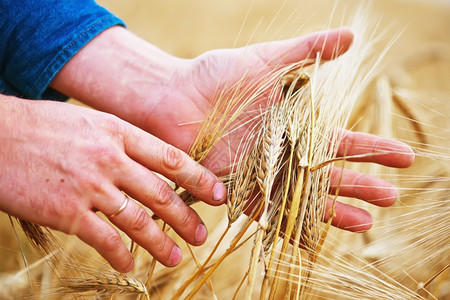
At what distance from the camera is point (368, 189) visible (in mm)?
857

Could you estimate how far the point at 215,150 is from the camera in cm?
93

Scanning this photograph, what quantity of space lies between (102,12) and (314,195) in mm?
740

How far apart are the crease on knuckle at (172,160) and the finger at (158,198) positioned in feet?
0.08

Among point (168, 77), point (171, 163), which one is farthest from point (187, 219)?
point (168, 77)

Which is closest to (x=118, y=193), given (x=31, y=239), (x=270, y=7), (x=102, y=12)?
(x=31, y=239)

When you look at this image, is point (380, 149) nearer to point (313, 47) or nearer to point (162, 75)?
point (313, 47)

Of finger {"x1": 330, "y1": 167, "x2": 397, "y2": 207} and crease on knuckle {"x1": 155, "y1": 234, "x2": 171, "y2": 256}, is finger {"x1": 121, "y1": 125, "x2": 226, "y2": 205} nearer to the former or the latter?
crease on knuckle {"x1": 155, "y1": 234, "x2": 171, "y2": 256}

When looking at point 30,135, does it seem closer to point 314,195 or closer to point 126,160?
point 126,160

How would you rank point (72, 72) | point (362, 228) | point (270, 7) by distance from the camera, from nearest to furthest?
1. point (362, 228)
2. point (72, 72)
3. point (270, 7)

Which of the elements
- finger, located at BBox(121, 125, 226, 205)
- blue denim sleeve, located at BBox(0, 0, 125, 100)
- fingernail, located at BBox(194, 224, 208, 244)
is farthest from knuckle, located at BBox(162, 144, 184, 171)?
blue denim sleeve, located at BBox(0, 0, 125, 100)

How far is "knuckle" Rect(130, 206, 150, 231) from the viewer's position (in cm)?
70

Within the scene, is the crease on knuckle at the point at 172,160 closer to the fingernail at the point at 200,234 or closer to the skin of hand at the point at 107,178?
the skin of hand at the point at 107,178

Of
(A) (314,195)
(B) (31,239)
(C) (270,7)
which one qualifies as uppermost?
(C) (270,7)

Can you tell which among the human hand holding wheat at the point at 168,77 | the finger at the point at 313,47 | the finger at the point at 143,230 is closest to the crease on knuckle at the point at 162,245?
the finger at the point at 143,230
